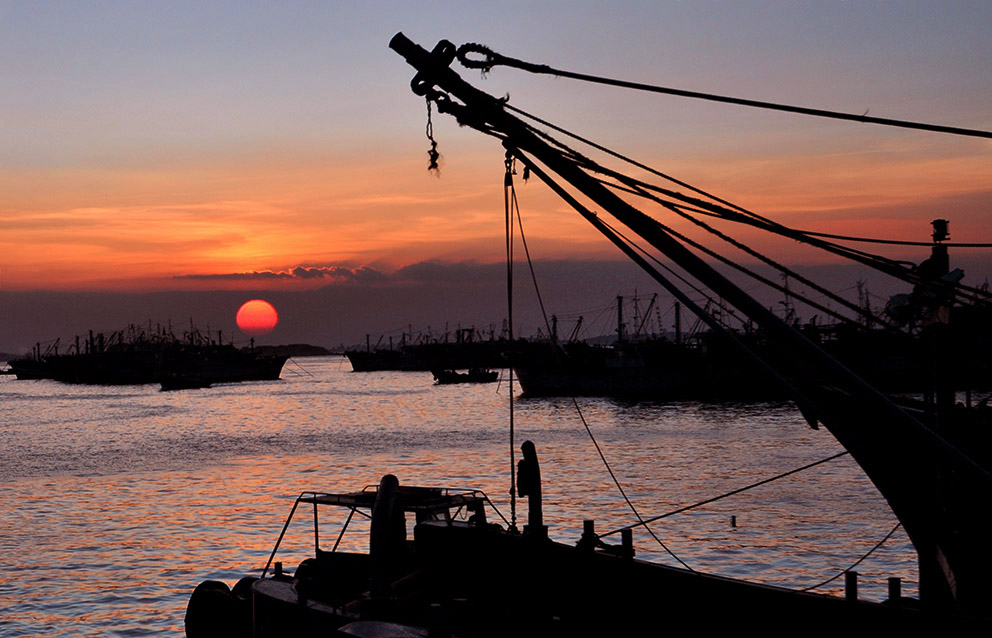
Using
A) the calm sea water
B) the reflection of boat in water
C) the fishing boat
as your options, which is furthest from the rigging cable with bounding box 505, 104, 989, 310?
the reflection of boat in water

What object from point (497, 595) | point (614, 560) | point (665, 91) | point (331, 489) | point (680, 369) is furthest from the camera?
point (680, 369)

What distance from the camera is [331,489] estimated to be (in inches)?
2085

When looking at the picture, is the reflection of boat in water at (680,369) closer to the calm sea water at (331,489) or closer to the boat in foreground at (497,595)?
the calm sea water at (331,489)

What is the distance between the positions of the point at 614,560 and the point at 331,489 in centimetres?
3791

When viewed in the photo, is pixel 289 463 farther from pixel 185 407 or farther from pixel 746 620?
pixel 185 407

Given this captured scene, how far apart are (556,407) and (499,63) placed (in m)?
120

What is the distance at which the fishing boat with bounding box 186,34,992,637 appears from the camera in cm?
1232

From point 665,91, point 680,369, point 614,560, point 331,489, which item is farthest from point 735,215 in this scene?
point 680,369

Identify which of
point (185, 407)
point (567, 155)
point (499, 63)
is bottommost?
point (185, 407)

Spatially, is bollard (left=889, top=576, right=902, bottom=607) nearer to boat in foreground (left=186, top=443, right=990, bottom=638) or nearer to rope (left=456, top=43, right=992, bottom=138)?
boat in foreground (left=186, top=443, right=990, bottom=638)

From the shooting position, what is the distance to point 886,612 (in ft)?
43.5

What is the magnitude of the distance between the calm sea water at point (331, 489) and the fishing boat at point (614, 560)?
10.3 meters

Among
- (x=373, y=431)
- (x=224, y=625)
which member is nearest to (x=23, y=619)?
(x=224, y=625)

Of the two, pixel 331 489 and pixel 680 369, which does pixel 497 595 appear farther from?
pixel 680 369
